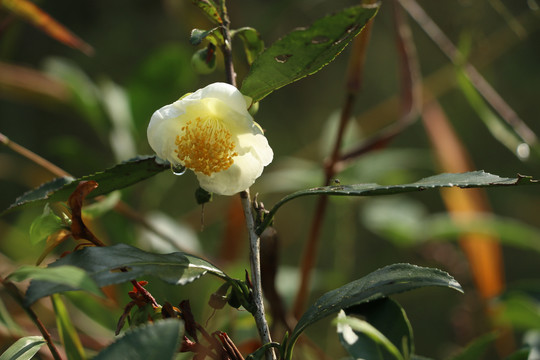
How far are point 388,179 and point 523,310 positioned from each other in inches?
17.9

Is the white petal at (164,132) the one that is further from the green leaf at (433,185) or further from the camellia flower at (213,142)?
the green leaf at (433,185)

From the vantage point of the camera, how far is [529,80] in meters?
1.65

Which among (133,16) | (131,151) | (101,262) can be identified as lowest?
(101,262)

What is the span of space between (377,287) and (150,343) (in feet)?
0.58

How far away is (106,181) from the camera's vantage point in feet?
1.42

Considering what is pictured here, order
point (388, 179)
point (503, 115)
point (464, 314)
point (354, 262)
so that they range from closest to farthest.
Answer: point (503, 115) < point (464, 314) < point (388, 179) < point (354, 262)

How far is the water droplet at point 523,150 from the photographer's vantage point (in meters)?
0.65

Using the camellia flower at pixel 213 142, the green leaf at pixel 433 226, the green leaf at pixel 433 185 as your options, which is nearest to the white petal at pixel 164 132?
the camellia flower at pixel 213 142

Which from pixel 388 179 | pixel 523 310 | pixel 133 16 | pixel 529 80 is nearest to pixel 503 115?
pixel 523 310

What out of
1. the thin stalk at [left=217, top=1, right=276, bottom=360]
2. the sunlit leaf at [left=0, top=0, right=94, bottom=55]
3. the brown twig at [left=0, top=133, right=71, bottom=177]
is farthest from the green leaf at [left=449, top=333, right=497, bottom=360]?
the sunlit leaf at [left=0, top=0, right=94, bottom=55]

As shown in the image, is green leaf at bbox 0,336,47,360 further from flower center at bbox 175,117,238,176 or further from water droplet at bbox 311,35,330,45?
water droplet at bbox 311,35,330,45

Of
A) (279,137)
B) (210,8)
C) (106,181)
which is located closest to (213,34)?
(210,8)

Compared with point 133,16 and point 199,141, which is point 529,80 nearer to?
point 133,16

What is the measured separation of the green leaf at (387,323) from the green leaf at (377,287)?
0.05 meters
